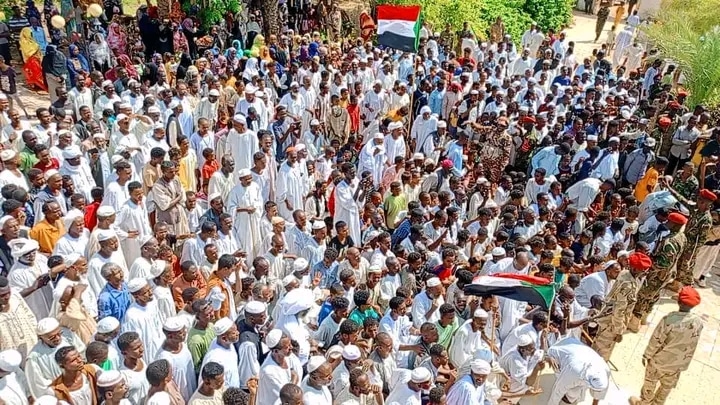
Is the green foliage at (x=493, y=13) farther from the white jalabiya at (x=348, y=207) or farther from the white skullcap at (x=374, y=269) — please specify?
the white skullcap at (x=374, y=269)

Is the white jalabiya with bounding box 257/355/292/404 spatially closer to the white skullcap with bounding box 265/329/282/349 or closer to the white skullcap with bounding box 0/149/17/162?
the white skullcap with bounding box 265/329/282/349

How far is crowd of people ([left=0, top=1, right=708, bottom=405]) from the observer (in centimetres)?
457

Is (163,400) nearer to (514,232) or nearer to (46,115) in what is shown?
(514,232)

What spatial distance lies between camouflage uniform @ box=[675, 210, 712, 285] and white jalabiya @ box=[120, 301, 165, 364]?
6.30 meters

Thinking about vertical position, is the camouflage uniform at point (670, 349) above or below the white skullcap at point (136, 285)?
below

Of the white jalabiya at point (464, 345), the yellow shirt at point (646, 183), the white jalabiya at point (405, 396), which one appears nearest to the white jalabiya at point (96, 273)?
the white jalabiya at point (405, 396)

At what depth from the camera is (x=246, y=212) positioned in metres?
6.84

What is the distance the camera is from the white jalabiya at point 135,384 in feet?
13.7

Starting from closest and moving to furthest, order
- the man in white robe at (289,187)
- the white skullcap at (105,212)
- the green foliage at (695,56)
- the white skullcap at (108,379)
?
1. the white skullcap at (108,379)
2. the white skullcap at (105,212)
3. the man in white robe at (289,187)
4. the green foliage at (695,56)

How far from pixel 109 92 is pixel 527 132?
6389 mm

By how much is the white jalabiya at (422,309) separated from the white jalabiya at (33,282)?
3.22 m

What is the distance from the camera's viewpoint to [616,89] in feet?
38.8

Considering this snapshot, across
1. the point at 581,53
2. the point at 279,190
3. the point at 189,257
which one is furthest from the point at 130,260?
the point at 581,53

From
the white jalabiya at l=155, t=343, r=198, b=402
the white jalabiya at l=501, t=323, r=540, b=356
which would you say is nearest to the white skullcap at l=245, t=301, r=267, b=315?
the white jalabiya at l=155, t=343, r=198, b=402
